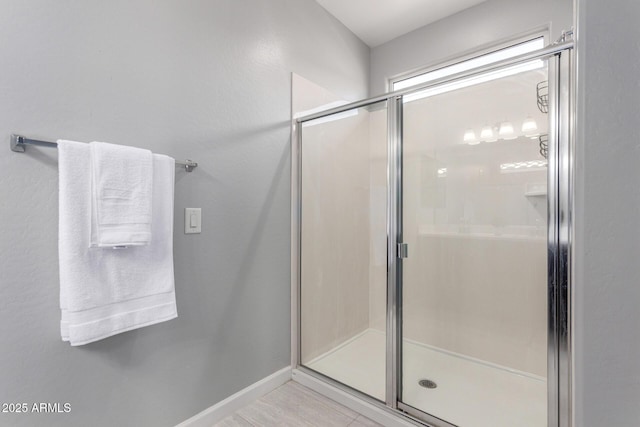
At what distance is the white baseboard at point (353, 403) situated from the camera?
5.02 ft

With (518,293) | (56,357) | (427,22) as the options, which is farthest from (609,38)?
(427,22)

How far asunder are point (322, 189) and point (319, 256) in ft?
1.55

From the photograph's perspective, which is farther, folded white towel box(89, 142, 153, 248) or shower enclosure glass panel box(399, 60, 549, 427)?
shower enclosure glass panel box(399, 60, 549, 427)

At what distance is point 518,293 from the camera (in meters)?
1.92

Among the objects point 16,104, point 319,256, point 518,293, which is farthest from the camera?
point 319,256

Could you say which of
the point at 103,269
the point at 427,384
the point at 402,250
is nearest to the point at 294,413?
the point at 427,384

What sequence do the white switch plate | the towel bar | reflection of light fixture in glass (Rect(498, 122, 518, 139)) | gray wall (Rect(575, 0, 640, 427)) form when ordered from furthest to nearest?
reflection of light fixture in glass (Rect(498, 122, 518, 139)), the white switch plate, the towel bar, gray wall (Rect(575, 0, 640, 427))

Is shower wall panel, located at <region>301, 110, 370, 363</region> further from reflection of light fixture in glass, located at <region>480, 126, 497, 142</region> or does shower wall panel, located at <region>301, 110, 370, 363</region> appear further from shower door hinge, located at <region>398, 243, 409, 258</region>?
reflection of light fixture in glass, located at <region>480, 126, 497, 142</region>

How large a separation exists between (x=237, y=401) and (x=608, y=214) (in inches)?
71.5

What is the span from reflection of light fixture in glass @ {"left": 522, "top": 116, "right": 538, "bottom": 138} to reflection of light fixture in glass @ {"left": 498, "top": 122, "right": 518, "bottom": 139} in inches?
2.4

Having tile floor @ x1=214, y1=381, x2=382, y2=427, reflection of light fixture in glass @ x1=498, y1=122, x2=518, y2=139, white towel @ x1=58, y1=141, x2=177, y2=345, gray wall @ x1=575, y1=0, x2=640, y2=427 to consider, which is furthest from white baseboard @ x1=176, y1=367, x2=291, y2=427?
reflection of light fixture in glass @ x1=498, y1=122, x2=518, y2=139

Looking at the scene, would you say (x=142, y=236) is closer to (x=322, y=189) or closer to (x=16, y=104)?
(x=16, y=104)

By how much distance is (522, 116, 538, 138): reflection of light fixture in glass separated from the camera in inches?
68.0

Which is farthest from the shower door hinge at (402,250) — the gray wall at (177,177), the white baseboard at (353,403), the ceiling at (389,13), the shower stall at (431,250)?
the ceiling at (389,13)
